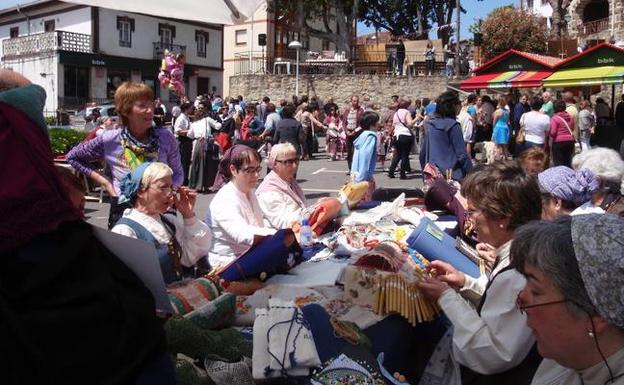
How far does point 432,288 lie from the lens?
9.09 feet

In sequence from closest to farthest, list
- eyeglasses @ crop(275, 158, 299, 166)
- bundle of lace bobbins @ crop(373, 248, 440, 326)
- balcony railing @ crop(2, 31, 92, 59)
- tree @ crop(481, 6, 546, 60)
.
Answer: bundle of lace bobbins @ crop(373, 248, 440, 326), eyeglasses @ crop(275, 158, 299, 166), tree @ crop(481, 6, 546, 60), balcony railing @ crop(2, 31, 92, 59)

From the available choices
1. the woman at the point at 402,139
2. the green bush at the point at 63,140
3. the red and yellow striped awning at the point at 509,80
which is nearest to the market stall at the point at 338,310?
the green bush at the point at 63,140

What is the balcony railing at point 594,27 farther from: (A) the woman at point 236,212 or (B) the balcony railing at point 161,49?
(A) the woman at point 236,212

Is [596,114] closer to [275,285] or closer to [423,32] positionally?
[275,285]

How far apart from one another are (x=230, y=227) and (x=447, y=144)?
14.7ft

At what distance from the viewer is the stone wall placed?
32.2 metres

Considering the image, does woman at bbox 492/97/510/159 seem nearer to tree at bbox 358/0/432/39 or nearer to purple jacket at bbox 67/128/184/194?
purple jacket at bbox 67/128/184/194

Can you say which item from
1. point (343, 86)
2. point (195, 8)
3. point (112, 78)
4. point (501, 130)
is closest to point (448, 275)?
point (195, 8)

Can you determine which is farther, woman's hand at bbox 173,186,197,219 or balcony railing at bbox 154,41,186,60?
balcony railing at bbox 154,41,186,60

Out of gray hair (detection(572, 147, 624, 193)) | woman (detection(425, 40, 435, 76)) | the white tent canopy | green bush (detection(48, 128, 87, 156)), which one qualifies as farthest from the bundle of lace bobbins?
woman (detection(425, 40, 435, 76))

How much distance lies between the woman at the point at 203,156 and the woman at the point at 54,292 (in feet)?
36.4

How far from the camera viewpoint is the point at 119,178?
4340 mm

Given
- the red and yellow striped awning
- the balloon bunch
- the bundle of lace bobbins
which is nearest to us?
the bundle of lace bobbins

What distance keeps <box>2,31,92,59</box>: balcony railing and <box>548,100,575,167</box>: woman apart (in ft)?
107
